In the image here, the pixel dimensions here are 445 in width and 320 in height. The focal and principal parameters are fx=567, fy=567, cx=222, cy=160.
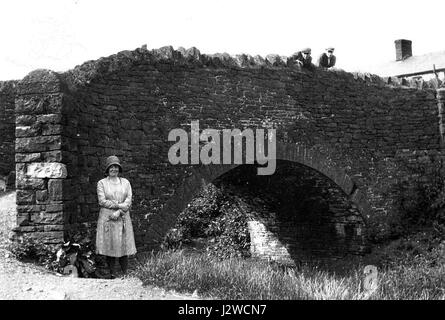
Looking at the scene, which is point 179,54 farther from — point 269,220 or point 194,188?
point 269,220

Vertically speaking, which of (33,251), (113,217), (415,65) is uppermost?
(415,65)

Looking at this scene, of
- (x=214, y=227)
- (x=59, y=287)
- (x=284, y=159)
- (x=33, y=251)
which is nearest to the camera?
(x=59, y=287)

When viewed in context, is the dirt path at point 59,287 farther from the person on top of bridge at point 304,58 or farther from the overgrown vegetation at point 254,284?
the person on top of bridge at point 304,58

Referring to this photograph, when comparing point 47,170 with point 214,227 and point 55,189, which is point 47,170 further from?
point 214,227

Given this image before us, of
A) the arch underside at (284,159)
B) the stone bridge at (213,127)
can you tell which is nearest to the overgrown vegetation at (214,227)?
the stone bridge at (213,127)

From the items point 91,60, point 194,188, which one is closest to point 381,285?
point 194,188

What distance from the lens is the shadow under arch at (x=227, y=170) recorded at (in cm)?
906

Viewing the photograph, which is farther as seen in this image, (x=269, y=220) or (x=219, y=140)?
(x=269, y=220)

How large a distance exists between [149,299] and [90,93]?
3812mm

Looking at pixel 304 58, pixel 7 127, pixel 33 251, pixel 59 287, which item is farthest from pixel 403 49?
pixel 59 287

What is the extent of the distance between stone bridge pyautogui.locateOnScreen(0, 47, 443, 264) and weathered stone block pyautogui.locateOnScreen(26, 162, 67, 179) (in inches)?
0.6

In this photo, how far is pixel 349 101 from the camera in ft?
38.8

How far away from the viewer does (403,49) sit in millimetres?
35938

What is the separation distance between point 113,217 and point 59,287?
51.4 inches
